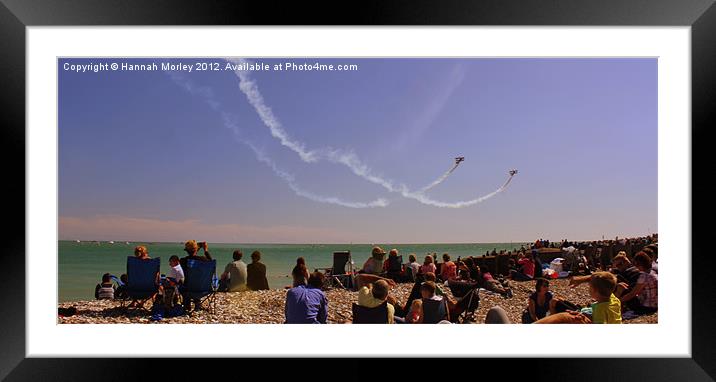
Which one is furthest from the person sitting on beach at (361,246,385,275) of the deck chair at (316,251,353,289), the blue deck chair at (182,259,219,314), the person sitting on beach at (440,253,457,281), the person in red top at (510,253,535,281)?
the blue deck chair at (182,259,219,314)

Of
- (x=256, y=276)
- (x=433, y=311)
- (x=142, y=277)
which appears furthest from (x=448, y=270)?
(x=142, y=277)

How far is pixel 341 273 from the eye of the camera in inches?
293

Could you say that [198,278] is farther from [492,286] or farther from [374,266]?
[492,286]

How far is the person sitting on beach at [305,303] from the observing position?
146 inches

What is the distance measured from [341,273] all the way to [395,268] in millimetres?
820

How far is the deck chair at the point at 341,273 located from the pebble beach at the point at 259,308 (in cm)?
16

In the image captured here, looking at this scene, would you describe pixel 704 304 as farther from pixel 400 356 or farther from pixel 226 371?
pixel 226 371

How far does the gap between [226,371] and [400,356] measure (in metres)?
1.27

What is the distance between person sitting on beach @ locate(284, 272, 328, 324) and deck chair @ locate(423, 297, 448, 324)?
0.80 meters

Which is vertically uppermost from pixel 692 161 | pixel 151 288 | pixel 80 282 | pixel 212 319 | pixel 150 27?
pixel 150 27

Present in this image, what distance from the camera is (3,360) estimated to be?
3.42m

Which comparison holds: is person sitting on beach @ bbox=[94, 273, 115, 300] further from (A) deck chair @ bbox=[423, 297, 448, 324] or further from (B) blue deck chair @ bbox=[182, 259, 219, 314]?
(A) deck chair @ bbox=[423, 297, 448, 324]

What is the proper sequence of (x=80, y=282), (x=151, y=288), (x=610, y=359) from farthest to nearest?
(x=80, y=282) < (x=151, y=288) < (x=610, y=359)

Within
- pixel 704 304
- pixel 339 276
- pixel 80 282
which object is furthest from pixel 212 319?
pixel 80 282
